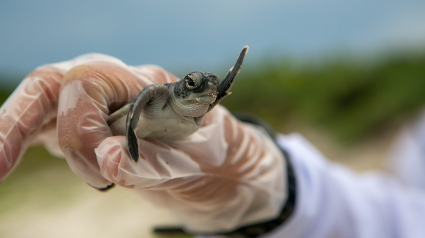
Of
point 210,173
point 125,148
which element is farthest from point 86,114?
point 210,173

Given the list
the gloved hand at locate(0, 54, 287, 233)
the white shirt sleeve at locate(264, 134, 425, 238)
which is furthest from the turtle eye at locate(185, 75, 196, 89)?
the white shirt sleeve at locate(264, 134, 425, 238)

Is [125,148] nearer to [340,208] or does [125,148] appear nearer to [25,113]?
[25,113]

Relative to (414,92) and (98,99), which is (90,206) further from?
(414,92)

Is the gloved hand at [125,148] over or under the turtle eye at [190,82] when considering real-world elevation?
under

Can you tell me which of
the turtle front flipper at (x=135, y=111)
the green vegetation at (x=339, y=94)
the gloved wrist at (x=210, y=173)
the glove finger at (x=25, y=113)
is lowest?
the green vegetation at (x=339, y=94)

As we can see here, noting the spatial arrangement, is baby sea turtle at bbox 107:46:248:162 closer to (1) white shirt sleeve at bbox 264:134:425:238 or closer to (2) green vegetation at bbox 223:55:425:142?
(1) white shirt sleeve at bbox 264:134:425:238

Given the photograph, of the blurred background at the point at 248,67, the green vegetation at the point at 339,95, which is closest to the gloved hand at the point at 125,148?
the blurred background at the point at 248,67

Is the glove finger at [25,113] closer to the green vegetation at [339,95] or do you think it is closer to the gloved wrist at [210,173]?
the gloved wrist at [210,173]
